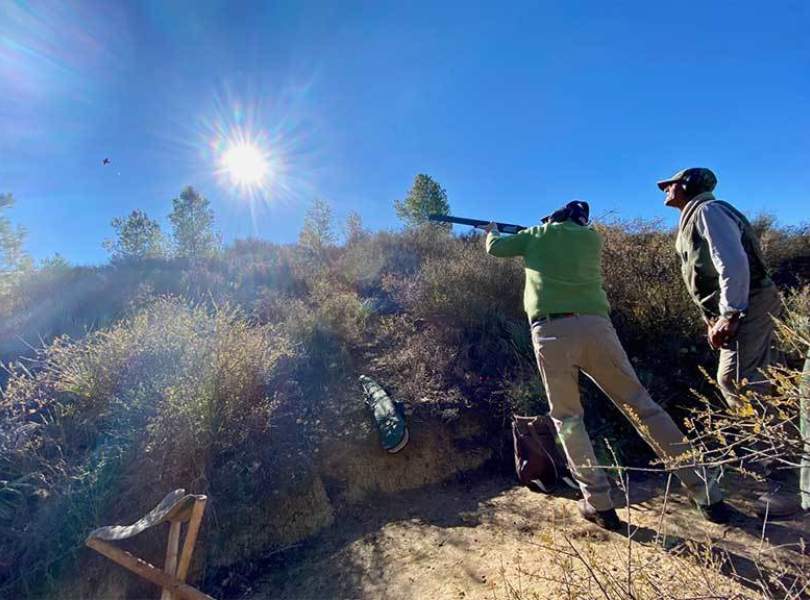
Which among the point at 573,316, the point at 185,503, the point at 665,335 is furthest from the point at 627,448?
the point at 185,503

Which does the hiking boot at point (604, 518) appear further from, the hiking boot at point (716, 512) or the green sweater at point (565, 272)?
the green sweater at point (565, 272)

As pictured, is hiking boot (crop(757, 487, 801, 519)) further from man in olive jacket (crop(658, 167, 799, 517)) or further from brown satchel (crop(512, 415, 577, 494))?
brown satchel (crop(512, 415, 577, 494))

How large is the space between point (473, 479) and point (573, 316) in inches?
75.6

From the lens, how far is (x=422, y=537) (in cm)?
285

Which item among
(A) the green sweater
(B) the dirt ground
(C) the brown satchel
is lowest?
(B) the dirt ground

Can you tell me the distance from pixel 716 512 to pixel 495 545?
1306 mm

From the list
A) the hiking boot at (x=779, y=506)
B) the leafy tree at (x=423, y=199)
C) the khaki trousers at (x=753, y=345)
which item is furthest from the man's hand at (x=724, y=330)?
the leafy tree at (x=423, y=199)

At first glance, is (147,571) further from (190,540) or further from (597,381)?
(597,381)

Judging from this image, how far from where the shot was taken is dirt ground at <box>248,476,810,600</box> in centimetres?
203

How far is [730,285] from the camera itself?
2.27 meters

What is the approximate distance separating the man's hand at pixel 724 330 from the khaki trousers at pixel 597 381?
48 centimetres

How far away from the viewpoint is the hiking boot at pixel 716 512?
7.66 feet

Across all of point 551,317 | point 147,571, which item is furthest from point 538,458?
point 147,571

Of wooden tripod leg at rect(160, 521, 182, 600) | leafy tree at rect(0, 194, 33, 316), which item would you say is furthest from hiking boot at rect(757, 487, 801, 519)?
leafy tree at rect(0, 194, 33, 316)
